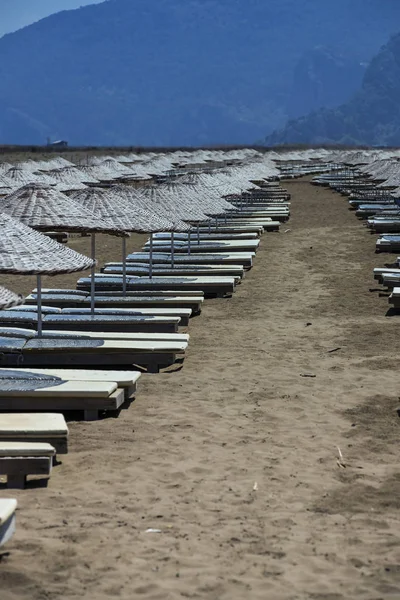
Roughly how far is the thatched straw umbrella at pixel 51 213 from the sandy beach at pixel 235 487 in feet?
5.32

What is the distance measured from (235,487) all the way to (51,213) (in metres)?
5.41

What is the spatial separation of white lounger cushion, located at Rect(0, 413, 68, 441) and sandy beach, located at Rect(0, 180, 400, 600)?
20 centimetres

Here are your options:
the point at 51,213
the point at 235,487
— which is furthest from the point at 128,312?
the point at 235,487

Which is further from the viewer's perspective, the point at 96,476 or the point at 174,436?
the point at 174,436

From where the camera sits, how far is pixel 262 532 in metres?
5.41

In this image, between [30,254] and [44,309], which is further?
[44,309]

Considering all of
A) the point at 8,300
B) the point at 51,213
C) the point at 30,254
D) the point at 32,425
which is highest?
the point at 51,213

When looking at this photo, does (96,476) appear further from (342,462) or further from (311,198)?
(311,198)

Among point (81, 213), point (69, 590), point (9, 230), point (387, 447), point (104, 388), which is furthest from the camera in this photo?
point (81, 213)

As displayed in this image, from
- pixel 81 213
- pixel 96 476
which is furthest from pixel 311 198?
pixel 96 476

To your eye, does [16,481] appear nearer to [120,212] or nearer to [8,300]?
[8,300]

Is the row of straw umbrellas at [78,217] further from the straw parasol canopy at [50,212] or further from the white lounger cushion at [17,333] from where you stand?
the white lounger cushion at [17,333]

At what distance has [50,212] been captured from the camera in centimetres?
1083

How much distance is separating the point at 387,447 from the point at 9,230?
3.69 m
